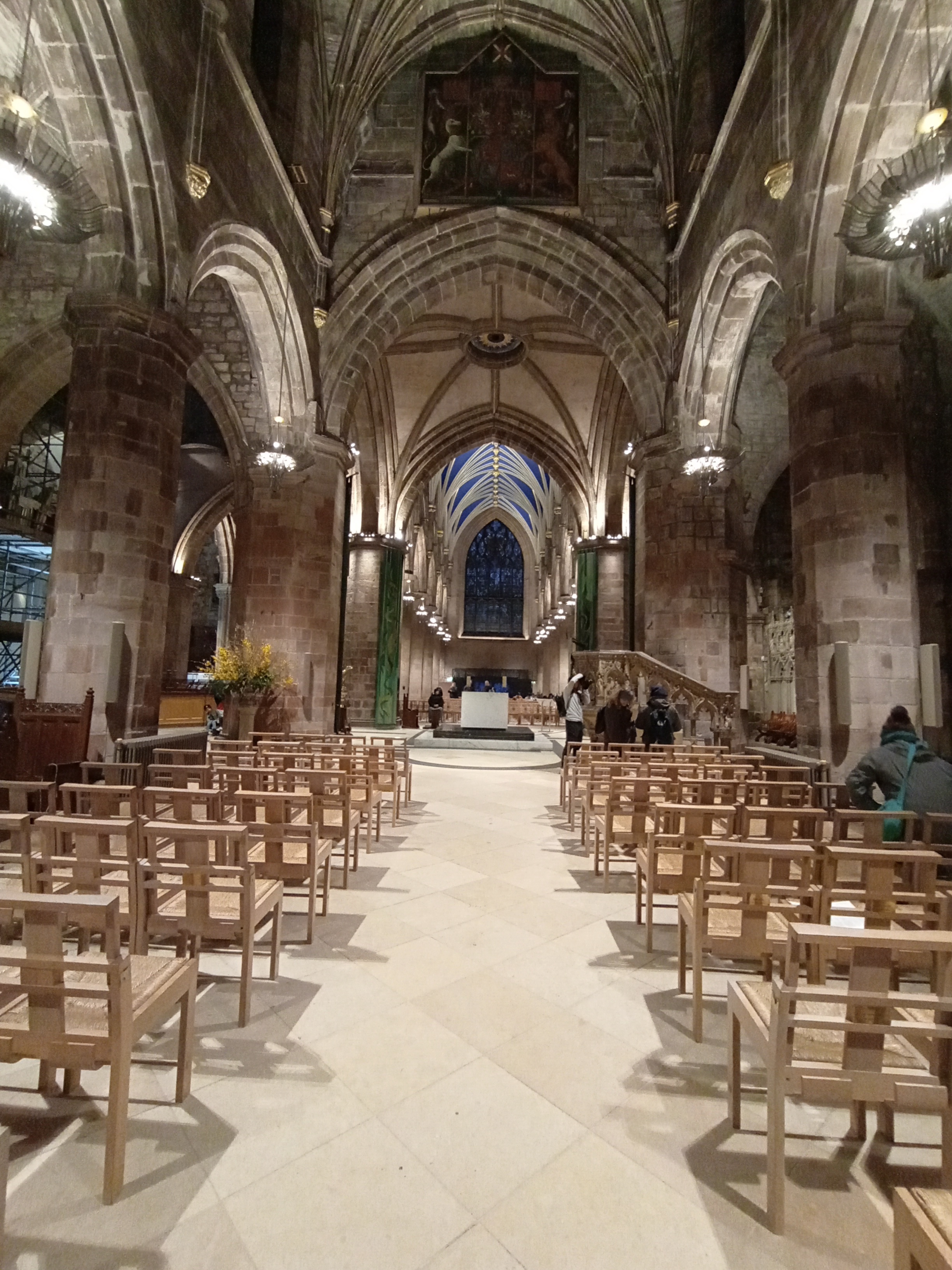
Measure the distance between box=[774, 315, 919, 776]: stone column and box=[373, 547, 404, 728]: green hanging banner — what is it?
11.5 metres

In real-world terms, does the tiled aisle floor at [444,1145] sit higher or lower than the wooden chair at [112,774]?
lower

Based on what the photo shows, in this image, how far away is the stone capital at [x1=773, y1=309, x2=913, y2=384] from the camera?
18.8ft

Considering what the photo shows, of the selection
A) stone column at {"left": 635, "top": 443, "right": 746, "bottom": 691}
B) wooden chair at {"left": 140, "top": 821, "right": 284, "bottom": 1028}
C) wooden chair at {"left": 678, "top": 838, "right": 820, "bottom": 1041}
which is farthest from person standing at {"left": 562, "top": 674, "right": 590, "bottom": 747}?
wooden chair at {"left": 140, "top": 821, "right": 284, "bottom": 1028}

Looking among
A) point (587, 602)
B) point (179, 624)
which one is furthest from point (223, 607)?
point (587, 602)

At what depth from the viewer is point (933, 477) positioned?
8.91 meters

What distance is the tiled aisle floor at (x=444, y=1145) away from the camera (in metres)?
1.46

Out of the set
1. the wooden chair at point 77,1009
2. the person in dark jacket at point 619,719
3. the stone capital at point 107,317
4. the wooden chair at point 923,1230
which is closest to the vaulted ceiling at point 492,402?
the person in dark jacket at point 619,719

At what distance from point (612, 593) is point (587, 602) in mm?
730

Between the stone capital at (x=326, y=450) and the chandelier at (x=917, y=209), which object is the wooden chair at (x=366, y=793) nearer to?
the chandelier at (x=917, y=209)

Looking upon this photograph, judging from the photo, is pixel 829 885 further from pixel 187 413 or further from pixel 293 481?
pixel 187 413

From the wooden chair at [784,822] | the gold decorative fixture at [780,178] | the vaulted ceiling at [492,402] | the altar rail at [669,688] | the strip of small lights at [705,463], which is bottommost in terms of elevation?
the wooden chair at [784,822]

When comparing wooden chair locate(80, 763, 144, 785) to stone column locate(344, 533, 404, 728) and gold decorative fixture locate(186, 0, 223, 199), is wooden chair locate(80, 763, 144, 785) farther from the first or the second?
stone column locate(344, 533, 404, 728)

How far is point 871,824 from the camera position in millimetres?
2660

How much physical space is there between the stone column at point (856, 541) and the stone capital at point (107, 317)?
6.46 meters
